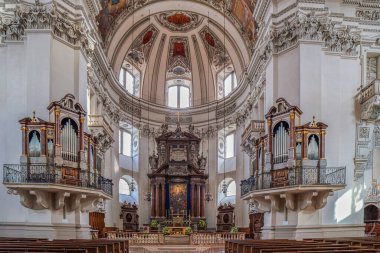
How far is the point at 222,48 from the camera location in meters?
29.7

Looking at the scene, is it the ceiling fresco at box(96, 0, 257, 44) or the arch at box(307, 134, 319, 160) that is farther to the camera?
the ceiling fresco at box(96, 0, 257, 44)

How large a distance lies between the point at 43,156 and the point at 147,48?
1790 cm

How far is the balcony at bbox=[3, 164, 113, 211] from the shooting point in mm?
13758

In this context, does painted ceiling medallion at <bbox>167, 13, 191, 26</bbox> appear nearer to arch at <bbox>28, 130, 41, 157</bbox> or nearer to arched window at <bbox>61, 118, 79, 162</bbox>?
arched window at <bbox>61, 118, 79, 162</bbox>

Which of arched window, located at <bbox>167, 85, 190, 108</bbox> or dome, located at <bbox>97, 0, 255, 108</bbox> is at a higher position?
dome, located at <bbox>97, 0, 255, 108</bbox>

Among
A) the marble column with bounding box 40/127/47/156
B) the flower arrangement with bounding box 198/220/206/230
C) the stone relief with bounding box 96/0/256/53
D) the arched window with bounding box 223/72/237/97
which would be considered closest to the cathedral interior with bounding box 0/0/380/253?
the marble column with bounding box 40/127/47/156

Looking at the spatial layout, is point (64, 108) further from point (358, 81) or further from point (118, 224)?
point (118, 224)

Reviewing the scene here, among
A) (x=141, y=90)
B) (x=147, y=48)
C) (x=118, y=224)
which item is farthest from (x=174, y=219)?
(x=147, y=48)

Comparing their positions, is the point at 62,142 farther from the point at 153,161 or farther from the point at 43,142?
the point at 153,161

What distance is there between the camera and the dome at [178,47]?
25.7 m

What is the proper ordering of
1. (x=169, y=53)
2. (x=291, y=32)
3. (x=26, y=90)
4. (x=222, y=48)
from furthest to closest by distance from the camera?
(x=169, y=53) < (x=222, y=48) < (x=291, y=32) < (x=26, y=90)

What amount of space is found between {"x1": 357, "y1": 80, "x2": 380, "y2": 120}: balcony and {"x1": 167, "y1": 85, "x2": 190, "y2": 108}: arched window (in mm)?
17982

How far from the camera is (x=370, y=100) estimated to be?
624 inches

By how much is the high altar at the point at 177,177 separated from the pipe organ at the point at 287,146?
1350cm
